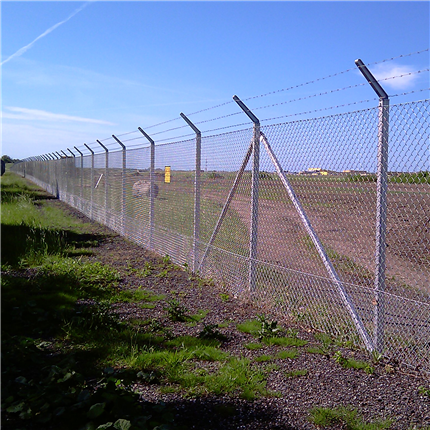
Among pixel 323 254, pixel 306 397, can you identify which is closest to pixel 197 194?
pixel 323 254

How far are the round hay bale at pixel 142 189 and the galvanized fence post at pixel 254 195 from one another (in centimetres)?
387

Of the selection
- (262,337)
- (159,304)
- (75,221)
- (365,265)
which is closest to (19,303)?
(159,304)

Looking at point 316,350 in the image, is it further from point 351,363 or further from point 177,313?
point 177,313

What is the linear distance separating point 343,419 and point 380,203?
69.9 inches

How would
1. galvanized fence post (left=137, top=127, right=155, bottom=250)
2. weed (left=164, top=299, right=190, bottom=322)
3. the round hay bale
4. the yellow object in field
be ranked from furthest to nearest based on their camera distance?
the round hay bale
galvanized fence post (left=137, top=127, right=155, bottom=250)
the yellow object in field
weed (left=164, top=299, right=190, bottom=322)

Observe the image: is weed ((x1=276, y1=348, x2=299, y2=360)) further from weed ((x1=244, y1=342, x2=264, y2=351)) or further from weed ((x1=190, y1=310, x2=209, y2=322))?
weed ((x1=190, y1=310, x2=209, y2=322))

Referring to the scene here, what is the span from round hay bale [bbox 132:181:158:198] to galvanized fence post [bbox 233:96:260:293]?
3.87 metres

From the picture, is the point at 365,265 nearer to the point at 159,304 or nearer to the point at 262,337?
the point at 262,337

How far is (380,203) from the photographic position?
4051mm

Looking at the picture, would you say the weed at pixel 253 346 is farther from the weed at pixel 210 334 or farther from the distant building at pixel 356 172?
the distant building at pixel 356 172

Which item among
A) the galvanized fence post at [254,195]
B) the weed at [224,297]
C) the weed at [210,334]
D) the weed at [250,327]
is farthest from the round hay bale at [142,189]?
the weed at [210,334]

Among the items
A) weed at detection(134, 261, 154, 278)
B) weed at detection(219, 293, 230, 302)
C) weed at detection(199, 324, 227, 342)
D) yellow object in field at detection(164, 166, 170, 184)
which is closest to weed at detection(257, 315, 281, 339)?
weed at detection(199, 324, 227, 342)

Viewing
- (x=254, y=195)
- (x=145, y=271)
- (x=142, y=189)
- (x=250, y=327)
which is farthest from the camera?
(x=142, y=189)

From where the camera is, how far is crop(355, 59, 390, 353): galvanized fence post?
157 inches
